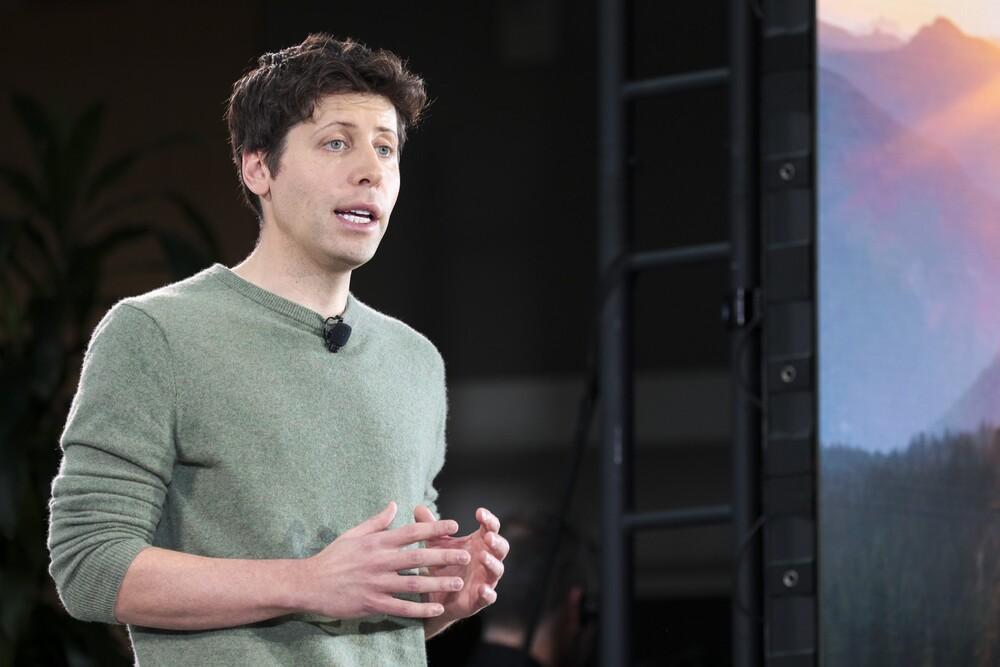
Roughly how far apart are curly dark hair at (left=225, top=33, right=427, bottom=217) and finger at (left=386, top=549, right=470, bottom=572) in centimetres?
42

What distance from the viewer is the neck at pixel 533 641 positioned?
3.17m

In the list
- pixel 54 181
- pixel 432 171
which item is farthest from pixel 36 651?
pixel 432 171

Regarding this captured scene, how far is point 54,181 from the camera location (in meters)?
3.35

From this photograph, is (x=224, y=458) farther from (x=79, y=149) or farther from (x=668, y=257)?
(x=79, y=149)

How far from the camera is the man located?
4.07 ft

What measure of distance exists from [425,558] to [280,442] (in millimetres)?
197

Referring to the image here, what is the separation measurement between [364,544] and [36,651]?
215 cm

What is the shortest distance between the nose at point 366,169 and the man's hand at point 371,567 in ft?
1.08

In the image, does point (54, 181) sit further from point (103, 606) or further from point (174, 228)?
point (103, 606)

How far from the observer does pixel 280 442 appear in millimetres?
1329

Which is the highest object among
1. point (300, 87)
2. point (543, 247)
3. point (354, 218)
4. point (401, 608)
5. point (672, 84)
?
point (543, 247)

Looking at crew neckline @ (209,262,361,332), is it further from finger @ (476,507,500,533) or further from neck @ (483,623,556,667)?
→ neck @ (483,623,556,667)

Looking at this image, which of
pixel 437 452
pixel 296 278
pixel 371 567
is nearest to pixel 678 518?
pixel 437 452

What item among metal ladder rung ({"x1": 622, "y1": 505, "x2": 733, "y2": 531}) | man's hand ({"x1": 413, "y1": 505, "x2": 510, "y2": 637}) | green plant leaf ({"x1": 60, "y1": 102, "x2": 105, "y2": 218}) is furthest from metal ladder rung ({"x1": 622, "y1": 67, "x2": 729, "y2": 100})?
green plant leaf ({"x1": 60, "y1": 102, "x2": 105, "y2": 218})
